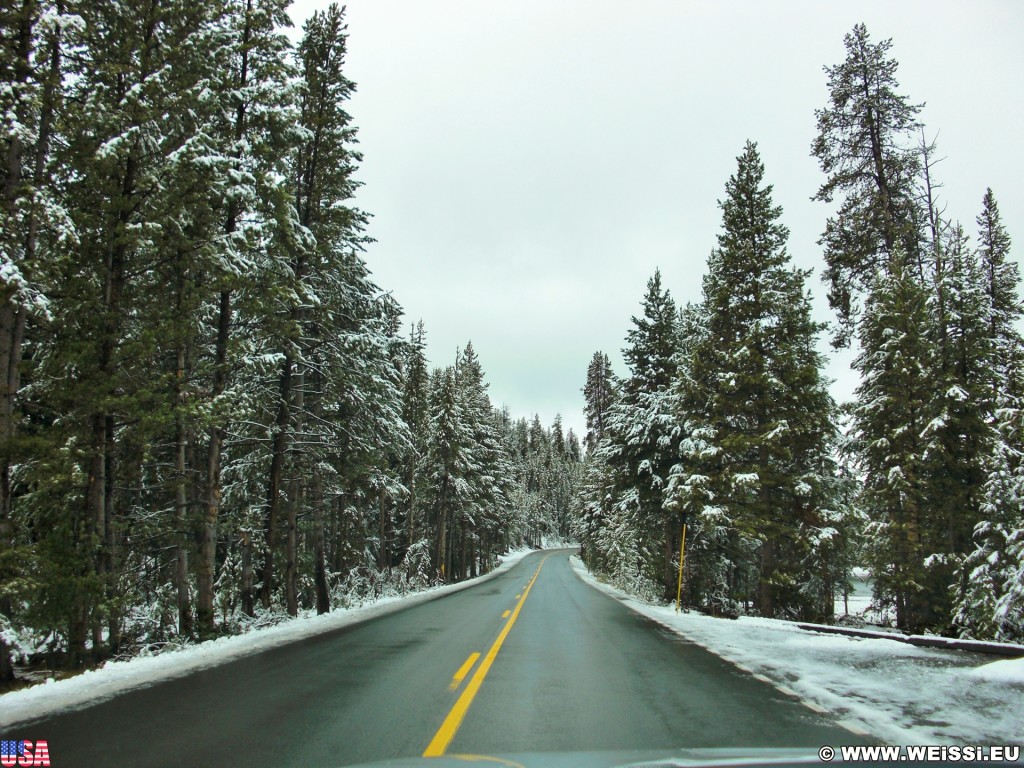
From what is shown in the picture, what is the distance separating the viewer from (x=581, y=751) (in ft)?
15.8

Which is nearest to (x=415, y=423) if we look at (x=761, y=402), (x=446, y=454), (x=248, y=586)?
(x=446, y=454)

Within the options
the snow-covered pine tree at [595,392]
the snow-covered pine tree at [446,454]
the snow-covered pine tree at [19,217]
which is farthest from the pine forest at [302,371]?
the snow-covered pine tree at [595,392]

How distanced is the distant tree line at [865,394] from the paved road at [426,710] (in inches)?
382

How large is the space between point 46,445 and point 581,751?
7716mm

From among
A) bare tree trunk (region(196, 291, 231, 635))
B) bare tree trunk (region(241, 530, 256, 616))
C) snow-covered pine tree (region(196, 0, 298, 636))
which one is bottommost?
bare tree trunk (region(241, 530, 256, 616))

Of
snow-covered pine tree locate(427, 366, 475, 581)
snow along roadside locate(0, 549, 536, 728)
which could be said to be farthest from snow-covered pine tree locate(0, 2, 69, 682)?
snow-covered pine tree locate(427, 366, 475, 581)

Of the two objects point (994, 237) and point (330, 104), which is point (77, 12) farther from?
point (994, 237)

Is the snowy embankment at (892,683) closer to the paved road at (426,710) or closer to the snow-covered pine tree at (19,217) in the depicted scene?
the paved road at (426,710)

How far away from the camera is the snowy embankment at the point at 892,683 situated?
5.47 metres

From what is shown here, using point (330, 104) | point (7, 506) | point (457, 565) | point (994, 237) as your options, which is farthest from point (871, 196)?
point (457, 565)

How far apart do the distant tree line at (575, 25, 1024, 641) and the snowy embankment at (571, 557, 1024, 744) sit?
21.3 ft

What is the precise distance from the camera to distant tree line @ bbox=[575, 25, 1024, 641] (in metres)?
17.0

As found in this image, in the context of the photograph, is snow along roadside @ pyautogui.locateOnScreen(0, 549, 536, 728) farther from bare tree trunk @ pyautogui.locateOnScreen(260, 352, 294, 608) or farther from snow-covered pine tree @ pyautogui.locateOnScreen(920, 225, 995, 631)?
snow-covered pine tree @ pyautogui.locateOnScreen(920, 225, 995, 631)

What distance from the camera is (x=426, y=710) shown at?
6.14 m
